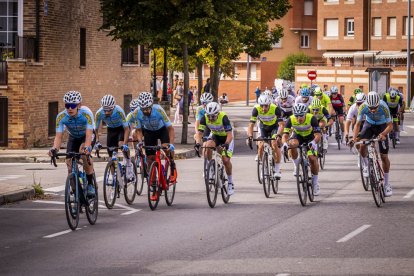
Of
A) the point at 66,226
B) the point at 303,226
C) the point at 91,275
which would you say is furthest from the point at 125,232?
the point at 91,275

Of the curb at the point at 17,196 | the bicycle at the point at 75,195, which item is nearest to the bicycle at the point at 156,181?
the bicycle at the point at 75,195

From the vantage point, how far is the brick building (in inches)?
1404

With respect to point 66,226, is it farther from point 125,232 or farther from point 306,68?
point 306,68

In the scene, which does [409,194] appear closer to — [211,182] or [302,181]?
[302,181]

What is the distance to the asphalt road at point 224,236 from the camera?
1315 centimetres

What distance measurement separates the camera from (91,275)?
12.5 meters

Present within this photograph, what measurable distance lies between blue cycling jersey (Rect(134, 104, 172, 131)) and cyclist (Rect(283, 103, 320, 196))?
226 cm

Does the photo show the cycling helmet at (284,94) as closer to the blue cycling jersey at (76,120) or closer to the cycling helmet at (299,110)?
the cycling helmet at (299,110)

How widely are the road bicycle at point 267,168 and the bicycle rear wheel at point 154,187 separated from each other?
2.72m

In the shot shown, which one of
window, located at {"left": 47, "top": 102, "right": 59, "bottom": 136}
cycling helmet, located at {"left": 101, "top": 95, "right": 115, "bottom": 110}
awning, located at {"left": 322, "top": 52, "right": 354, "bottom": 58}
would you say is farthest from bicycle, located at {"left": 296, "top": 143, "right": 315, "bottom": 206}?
awning, located at {"left": 322, "top": 52, "right": 354, "bottom": 58}

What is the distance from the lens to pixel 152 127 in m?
20.1

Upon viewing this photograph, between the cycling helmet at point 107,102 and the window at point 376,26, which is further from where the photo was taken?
the window at point 376,26

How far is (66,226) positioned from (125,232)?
1218mm

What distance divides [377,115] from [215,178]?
3.22m
